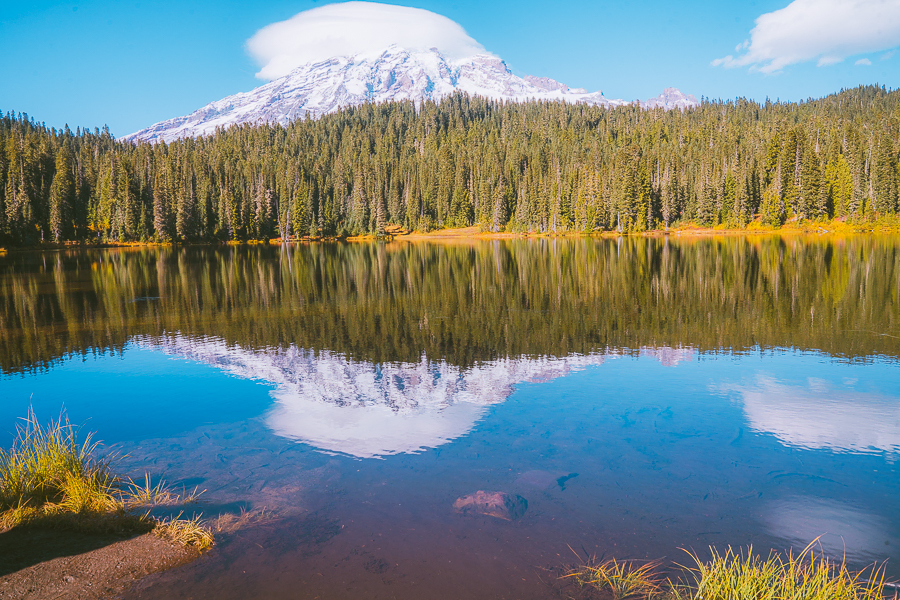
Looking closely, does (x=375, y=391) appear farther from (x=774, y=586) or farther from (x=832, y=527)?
(x=774, y=586)

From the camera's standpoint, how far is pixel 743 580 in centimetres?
523

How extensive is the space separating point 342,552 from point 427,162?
150 m

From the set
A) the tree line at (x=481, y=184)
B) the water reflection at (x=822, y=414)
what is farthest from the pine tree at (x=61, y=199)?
the water reflection at (x=822, y=414)

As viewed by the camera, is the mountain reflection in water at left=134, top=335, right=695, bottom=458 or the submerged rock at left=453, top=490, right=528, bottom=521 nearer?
the submerged rock at left=453, top=490, right=528, bottom=521

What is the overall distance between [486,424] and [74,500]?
22.5 ft

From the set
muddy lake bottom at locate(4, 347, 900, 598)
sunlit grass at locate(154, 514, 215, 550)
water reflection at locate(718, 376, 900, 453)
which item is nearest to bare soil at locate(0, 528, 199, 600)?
sunlit grass at locate(154, 514, 215, 550)

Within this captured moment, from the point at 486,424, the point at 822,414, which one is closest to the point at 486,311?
the point at 486,424

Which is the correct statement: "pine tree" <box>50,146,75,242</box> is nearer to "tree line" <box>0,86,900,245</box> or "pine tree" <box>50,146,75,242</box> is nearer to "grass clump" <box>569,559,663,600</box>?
"tree line" <box>0,86,900,245</box>

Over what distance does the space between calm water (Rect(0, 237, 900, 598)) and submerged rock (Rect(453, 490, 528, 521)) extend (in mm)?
170

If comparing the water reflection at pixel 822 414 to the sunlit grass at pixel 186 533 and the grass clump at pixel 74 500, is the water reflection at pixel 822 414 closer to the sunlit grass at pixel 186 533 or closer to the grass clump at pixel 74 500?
the sunlit grass at pixel 186 533

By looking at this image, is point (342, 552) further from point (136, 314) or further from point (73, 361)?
point (136, 314)

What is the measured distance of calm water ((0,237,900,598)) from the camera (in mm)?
6934

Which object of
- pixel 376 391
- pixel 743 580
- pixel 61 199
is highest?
pixel 61 199

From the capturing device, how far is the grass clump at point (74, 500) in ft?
23.0
